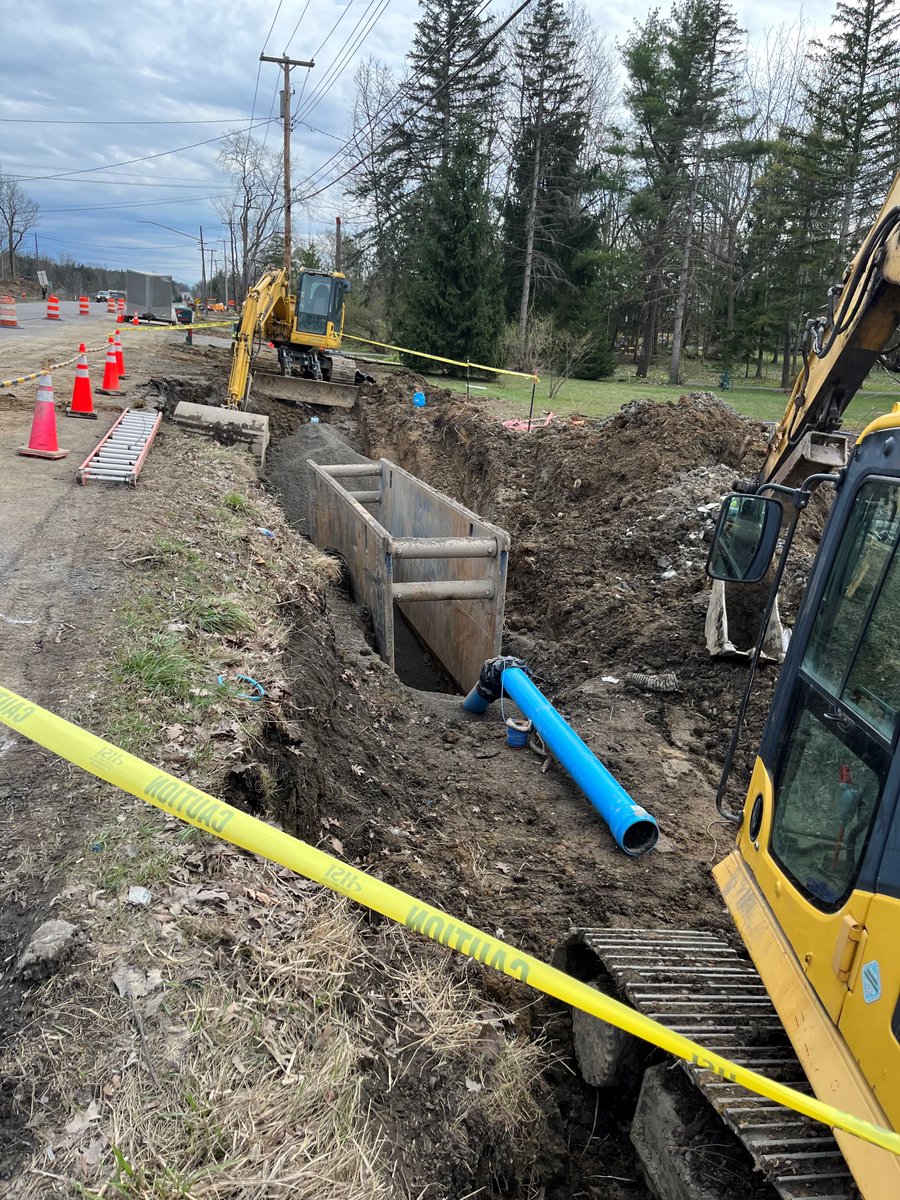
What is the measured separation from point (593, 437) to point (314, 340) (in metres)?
10.4

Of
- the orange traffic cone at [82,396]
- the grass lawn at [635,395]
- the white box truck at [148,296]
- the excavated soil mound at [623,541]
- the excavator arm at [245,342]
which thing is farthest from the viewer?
the white box truck at [148,296]

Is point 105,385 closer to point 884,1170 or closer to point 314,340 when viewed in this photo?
point 314,340

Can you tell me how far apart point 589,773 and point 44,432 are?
773 cm

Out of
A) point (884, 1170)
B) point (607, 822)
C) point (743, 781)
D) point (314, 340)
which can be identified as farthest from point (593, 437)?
point (884, 1170)

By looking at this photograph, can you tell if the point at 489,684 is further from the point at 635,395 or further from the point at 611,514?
the point at 635,395

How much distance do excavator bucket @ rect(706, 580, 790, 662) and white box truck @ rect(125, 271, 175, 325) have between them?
130 feet

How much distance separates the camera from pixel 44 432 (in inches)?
376

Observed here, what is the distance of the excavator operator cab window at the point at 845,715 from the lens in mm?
2221

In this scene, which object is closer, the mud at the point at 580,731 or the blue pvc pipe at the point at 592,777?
→ the mud at the point at 580,731

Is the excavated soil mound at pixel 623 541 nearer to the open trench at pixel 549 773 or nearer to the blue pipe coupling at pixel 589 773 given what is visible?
the open trench at pixel 549 773

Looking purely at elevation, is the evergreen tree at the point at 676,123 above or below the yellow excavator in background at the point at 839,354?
above

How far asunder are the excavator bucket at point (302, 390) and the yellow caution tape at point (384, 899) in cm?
1812

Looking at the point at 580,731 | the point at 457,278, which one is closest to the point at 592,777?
the point at 580,731

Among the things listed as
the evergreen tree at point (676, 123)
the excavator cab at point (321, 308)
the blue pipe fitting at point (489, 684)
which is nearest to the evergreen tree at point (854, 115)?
the evergreen tree at point (676, 123)
